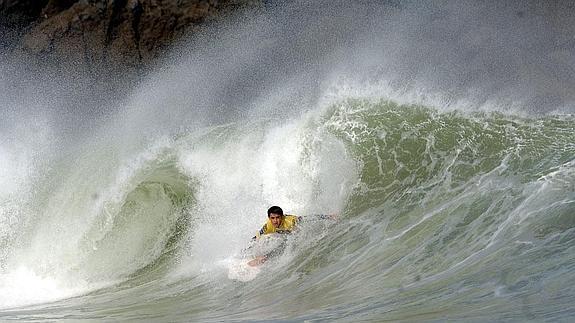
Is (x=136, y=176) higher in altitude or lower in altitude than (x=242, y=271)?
higher

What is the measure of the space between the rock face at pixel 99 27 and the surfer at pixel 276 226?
1518cm

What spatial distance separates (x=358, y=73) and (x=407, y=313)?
798cm

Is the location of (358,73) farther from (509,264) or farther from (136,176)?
(509,264)

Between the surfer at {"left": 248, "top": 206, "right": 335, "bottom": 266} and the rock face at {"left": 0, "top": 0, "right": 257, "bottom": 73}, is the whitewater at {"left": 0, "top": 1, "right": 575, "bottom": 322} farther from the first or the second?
the rock face at {"left": 0, "top": 0, "right": 257, "bottom": 73}

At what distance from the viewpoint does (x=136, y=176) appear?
468 inches

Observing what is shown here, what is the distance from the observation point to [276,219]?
909cm

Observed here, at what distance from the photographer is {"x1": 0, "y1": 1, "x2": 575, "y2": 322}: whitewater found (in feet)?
23.7

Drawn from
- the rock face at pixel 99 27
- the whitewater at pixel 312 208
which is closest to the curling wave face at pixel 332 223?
the whitewater at pixel 312 208

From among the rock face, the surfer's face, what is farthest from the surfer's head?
the rock face

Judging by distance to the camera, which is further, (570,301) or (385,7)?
(385,7)

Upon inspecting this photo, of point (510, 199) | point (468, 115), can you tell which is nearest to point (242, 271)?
point (510, 199)

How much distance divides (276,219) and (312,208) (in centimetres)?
148

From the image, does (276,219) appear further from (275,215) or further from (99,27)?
(99,27)

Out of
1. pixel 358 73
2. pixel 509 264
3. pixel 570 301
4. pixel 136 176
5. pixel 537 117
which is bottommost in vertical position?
pixel 570 301
